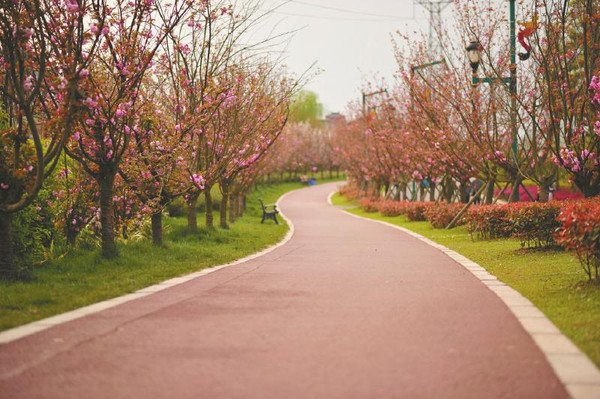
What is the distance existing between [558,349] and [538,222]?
8614 millimetres

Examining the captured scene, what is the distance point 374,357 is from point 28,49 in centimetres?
732

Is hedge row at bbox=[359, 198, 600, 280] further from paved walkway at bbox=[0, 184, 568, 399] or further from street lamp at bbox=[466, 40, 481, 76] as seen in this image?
street lamp at bbox=[466, 40, 481, 76]

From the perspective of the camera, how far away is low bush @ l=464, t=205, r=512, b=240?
16.7 m

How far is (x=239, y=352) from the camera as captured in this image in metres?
5.13

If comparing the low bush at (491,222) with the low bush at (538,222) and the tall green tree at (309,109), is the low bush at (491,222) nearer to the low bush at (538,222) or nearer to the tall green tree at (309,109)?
the low bush at (538,222)

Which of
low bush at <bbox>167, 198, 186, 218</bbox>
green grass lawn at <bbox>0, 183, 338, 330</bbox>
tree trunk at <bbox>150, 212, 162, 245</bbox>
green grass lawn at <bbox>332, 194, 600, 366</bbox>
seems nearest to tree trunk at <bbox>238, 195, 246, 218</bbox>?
low bush at <bbox>167, 198, 186, 218</bbox>

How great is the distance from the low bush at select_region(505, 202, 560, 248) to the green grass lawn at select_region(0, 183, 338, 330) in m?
6.09

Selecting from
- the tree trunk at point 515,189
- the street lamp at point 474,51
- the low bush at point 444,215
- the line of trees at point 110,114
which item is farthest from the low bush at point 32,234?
the low bush at point 444,215

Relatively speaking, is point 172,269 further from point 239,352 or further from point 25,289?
point 239,352

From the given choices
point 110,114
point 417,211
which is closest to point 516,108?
point 417,211

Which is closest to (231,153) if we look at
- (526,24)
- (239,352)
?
(526,24)

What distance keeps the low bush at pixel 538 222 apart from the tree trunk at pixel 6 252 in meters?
9.84

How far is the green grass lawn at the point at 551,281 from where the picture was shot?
603cm

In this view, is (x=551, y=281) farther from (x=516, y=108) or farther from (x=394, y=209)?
(x=394, y=209)
